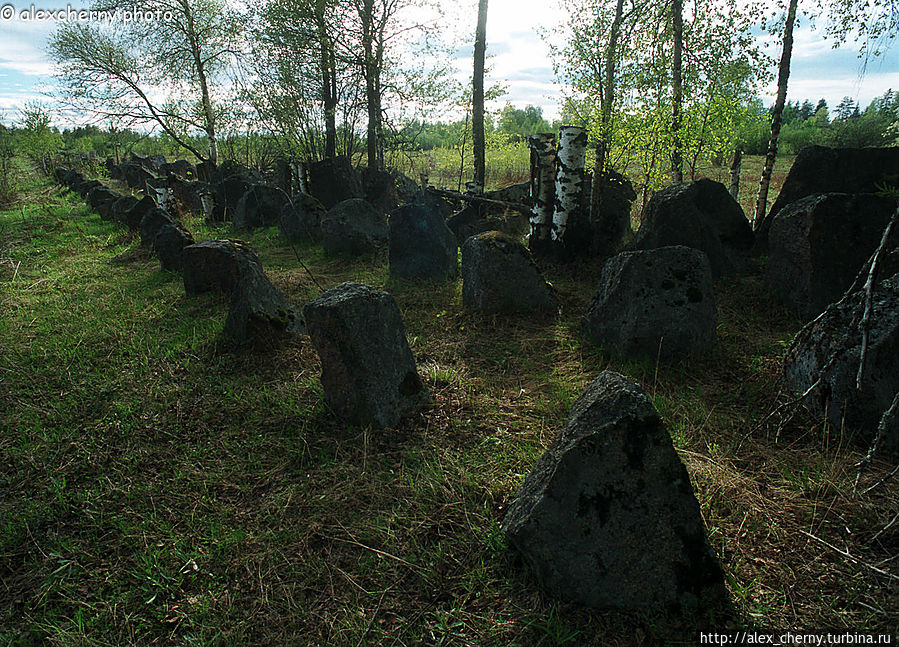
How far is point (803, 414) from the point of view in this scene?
3.44m

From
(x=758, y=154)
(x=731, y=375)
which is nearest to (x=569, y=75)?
(x=731, y=375)

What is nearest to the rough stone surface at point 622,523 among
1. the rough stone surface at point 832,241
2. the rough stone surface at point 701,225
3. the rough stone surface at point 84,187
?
the rough stone surface at point 832,241

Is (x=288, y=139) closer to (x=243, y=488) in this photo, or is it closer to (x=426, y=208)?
(x=426, y=208)

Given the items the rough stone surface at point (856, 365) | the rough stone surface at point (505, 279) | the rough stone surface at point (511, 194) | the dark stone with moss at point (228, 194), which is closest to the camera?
the rough stone surface at point (856, 365)

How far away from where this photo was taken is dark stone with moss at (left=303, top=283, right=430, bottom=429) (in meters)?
3.46

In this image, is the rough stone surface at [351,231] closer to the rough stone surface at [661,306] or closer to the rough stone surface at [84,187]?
the rough stone surface at [661,306]

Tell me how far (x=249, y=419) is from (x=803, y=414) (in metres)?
4.20

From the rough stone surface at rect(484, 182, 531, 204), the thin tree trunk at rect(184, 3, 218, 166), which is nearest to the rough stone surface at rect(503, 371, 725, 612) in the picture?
the rough stone surface at rect(484, 182, 531, 204)

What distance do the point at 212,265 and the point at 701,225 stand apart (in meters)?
6.72

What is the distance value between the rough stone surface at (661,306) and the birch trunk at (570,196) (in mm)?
3080

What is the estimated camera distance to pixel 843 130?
30922 mm

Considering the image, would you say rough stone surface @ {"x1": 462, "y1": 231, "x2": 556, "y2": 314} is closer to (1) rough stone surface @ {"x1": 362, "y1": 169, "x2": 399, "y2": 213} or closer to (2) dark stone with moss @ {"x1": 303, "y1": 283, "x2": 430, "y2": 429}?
(2) dark stone with moss @ {"x1": 303, "y1": 283, "x2": 430, "y2": 429}

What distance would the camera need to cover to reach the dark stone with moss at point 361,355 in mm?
3465

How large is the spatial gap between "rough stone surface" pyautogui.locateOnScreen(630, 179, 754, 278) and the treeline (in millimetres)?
4519
